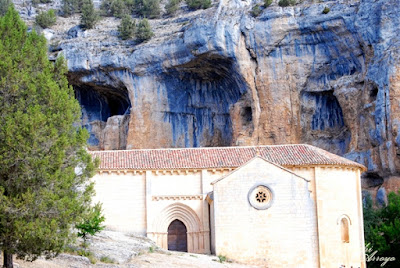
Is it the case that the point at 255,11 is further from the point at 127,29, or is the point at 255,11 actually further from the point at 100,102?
the point at 100,102

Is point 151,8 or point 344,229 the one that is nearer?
point 344,229

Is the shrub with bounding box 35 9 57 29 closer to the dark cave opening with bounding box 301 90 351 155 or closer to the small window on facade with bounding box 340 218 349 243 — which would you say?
the dark cave opening with bounding box 301 90 351 155

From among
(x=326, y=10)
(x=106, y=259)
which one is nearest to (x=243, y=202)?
(x=106, y=259)

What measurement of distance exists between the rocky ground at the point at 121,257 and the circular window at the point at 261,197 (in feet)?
11.3

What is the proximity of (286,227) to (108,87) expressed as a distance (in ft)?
83.9

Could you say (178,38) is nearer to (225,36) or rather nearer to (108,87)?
(225,36)

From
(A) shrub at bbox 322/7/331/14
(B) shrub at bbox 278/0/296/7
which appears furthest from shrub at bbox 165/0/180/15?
(A) shrub at bbox 322/7/331/14

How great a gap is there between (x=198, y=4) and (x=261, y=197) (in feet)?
96.8

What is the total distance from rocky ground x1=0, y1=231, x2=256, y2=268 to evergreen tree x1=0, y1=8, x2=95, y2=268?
2.45 meters

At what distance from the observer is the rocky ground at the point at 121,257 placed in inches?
859

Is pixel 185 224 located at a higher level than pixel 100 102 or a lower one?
lower

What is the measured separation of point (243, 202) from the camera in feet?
106

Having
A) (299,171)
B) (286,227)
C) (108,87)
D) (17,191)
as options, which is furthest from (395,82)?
(17,191)

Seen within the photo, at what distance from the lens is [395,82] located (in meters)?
39.2
